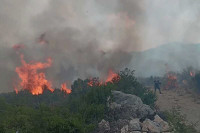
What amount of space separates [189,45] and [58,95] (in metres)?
57.0

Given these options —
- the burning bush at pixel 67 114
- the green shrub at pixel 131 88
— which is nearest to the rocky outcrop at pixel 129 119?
the burning bush at pixel 67 114

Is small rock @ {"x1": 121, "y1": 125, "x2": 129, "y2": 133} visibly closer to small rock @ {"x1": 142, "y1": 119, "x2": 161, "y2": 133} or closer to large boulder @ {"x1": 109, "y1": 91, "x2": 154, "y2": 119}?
small rock @ {"x1": 142, "y1": 119, "x2": 161, "y2": 133}

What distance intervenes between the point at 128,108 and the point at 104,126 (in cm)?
510

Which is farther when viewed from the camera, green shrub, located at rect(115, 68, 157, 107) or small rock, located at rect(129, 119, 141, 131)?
green shrub, located at rect(115, 68, 157, 107)

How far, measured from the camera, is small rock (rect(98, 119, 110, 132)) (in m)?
25.2

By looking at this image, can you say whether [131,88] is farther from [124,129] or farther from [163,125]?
[124,129]

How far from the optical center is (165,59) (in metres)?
80.8

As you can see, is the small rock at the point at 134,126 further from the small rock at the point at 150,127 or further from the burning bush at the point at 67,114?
the burning bush at the point at 67,114

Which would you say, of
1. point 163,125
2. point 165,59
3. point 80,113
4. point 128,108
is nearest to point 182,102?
point 128,108

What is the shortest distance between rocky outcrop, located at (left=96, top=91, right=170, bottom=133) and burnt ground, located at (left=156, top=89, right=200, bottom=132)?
21.8ft

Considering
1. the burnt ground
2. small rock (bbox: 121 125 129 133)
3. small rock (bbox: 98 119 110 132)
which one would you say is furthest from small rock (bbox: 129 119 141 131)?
the burnt ground

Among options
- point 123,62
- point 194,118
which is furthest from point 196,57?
point 194,118

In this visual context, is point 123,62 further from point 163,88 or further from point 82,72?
point 163,88

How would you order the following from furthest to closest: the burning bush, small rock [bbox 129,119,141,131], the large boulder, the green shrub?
1. the green shrub
2. the large boulder
3. small rock [bbox 129,119,141,131]
4. the burning bush
